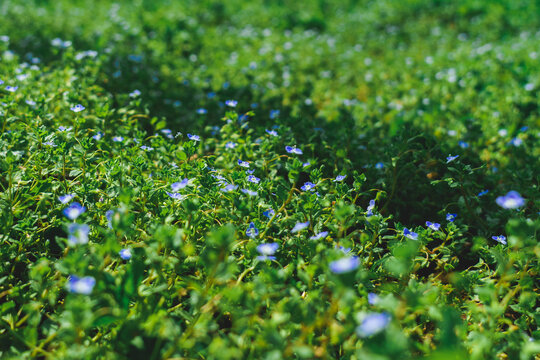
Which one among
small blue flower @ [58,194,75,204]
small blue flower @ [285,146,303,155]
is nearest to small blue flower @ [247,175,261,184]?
small blue flower @ [285,146,303,155]

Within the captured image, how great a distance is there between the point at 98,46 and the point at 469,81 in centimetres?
405

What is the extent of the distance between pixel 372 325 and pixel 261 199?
1071mm

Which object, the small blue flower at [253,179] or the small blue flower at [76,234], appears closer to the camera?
the small blue flower at [76,234]

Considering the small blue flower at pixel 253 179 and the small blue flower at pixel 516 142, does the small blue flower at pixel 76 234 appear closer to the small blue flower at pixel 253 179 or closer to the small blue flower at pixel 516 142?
the small blue flower at pixel 253 179

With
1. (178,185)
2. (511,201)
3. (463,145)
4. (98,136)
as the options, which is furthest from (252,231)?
(463,145)

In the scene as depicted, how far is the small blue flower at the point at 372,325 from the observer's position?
1.22 m

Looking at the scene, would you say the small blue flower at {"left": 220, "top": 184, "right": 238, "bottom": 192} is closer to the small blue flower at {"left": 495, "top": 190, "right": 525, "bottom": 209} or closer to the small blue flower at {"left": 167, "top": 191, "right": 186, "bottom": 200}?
the small blue flower at {"left": 167, "top": 191, "right": 186, "bottom": 200}

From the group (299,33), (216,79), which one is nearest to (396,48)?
(299,33)

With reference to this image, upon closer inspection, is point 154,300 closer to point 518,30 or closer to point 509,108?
point 509,108

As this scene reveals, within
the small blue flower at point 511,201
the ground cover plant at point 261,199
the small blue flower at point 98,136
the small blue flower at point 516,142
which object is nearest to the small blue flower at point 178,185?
the ground cover plant at point 261,199

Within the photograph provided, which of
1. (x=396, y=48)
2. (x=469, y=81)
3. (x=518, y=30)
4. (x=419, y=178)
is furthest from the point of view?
(x=518, y=30)

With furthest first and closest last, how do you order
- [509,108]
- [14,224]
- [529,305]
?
[509,108] → [14,224] → [529,305]

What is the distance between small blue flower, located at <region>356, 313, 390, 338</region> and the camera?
1216mm

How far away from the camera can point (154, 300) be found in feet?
5.46
